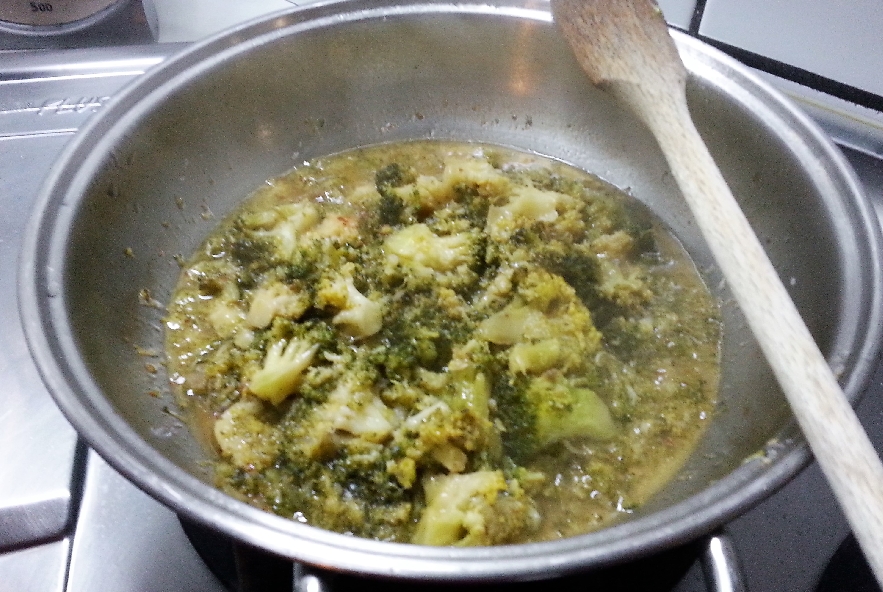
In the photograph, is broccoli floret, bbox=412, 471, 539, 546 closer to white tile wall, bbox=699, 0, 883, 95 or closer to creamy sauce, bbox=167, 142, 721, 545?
creamy sauce, bbox=167, 142, 721, 545

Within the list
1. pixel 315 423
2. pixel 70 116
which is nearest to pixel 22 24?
pixel 70 116

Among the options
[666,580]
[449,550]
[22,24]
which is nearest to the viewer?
[449,550]

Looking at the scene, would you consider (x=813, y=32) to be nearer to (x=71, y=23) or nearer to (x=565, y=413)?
(x=565, y=413)

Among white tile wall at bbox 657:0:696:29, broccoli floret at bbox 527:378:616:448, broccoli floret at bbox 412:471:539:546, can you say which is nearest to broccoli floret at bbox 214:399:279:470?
broccoli floret at bbox 412:471:539:546

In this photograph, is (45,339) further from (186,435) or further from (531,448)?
(531,448)

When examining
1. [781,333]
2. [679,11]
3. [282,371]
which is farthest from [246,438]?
[679,11]
